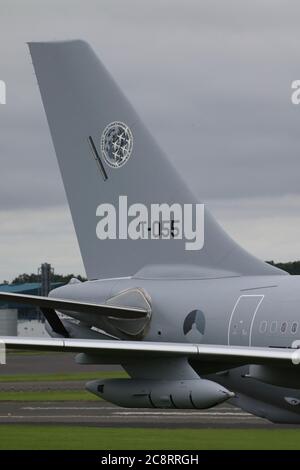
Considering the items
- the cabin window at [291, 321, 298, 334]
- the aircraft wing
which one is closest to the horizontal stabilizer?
the aircraft wing

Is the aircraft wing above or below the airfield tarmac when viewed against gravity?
above

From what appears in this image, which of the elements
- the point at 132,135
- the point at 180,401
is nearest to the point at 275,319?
the point at 180,401

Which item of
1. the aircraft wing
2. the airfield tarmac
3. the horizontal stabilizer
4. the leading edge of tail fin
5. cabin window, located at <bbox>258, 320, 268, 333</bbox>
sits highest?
the leading edge of tail fin

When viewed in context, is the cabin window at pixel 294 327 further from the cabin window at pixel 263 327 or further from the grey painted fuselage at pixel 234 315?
the cabin window at pixel 263 327

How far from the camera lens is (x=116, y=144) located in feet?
96.4

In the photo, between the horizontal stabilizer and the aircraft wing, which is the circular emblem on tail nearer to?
the horizontal stabilizer

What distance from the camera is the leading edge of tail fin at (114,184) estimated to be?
28.1 m

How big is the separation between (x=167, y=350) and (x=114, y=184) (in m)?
7.45

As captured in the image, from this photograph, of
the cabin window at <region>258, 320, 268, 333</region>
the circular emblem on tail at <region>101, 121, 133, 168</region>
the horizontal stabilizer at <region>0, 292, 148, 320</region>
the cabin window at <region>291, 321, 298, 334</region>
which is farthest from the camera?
the circular emblem on tail at <region>101, 121, 133, 168</region>

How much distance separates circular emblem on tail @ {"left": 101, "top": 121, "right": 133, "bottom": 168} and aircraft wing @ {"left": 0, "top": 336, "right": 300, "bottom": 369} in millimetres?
6706

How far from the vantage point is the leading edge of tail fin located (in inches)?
1106

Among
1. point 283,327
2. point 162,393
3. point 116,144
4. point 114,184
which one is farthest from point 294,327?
point 116,144

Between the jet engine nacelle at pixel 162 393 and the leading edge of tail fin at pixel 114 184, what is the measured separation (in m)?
4.67

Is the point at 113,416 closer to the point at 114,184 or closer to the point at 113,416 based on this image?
the point at 113,416
